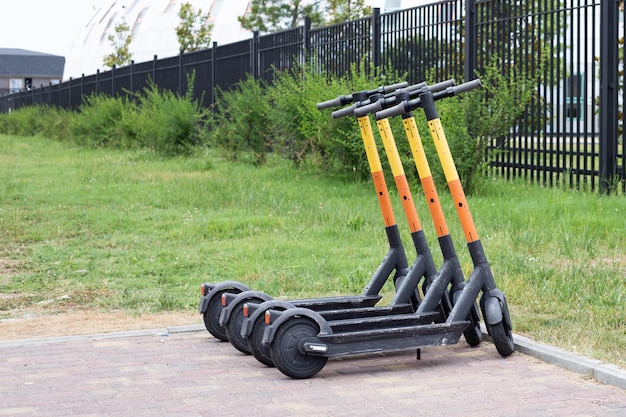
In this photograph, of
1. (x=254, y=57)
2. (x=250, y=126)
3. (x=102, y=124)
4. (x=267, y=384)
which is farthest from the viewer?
(x=102, y=124)

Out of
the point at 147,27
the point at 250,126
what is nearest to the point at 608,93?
the point at 250,126

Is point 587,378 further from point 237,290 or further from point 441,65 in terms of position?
point 441,65

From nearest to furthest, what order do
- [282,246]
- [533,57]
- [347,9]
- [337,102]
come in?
[337,102] < [282,246] < [533,57] < [347,9]

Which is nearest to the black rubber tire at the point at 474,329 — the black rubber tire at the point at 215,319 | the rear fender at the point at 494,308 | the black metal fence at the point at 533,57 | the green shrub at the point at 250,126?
the rear fender at the point at 494,308

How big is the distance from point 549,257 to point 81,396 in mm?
4565

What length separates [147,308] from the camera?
276 inches

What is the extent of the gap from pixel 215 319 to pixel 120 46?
205 ft

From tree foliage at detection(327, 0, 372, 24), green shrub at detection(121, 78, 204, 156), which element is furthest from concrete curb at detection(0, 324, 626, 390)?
tree foliage at detection(327, 0, 372, 24)

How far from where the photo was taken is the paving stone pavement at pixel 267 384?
4613 mm

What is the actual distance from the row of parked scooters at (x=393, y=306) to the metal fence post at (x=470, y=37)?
8.80m

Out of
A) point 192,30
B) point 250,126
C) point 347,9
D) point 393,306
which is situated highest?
point 192,30

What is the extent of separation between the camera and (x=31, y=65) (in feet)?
427

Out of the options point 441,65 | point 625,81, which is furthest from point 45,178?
point 625,81

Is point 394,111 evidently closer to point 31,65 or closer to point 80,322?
point 80,322
